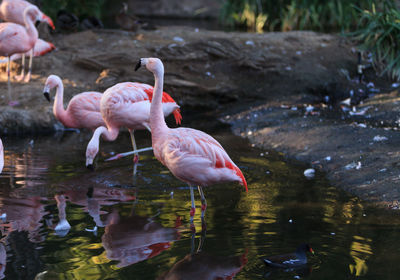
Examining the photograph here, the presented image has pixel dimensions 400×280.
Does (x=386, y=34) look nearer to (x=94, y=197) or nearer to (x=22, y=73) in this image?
(x=22, y=73)

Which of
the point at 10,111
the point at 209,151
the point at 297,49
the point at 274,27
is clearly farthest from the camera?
the point at 274,27

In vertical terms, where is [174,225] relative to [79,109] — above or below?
below

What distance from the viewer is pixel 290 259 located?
3967 millimetres

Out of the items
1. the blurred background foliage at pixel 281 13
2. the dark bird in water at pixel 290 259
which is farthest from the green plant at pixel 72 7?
the dark bird in water at pixel 290 259

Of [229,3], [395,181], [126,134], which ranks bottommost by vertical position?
[126,134]

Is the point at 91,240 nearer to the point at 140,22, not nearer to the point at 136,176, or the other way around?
the point at 136,176

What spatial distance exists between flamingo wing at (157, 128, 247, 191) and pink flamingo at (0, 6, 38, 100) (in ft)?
14.7

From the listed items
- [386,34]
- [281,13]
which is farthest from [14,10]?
[281,13]

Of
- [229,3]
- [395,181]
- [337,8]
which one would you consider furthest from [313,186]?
[229,3]

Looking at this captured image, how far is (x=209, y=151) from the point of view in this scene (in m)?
4.86

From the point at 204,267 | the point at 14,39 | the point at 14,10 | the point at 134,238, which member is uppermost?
the point at 14,10

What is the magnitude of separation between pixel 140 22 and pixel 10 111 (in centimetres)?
428

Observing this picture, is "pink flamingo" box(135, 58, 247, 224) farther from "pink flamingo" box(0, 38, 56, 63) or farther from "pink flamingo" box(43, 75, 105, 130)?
"pink flamingo" box(0, 38, 56, 63)

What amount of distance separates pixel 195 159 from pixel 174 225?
60 cm
